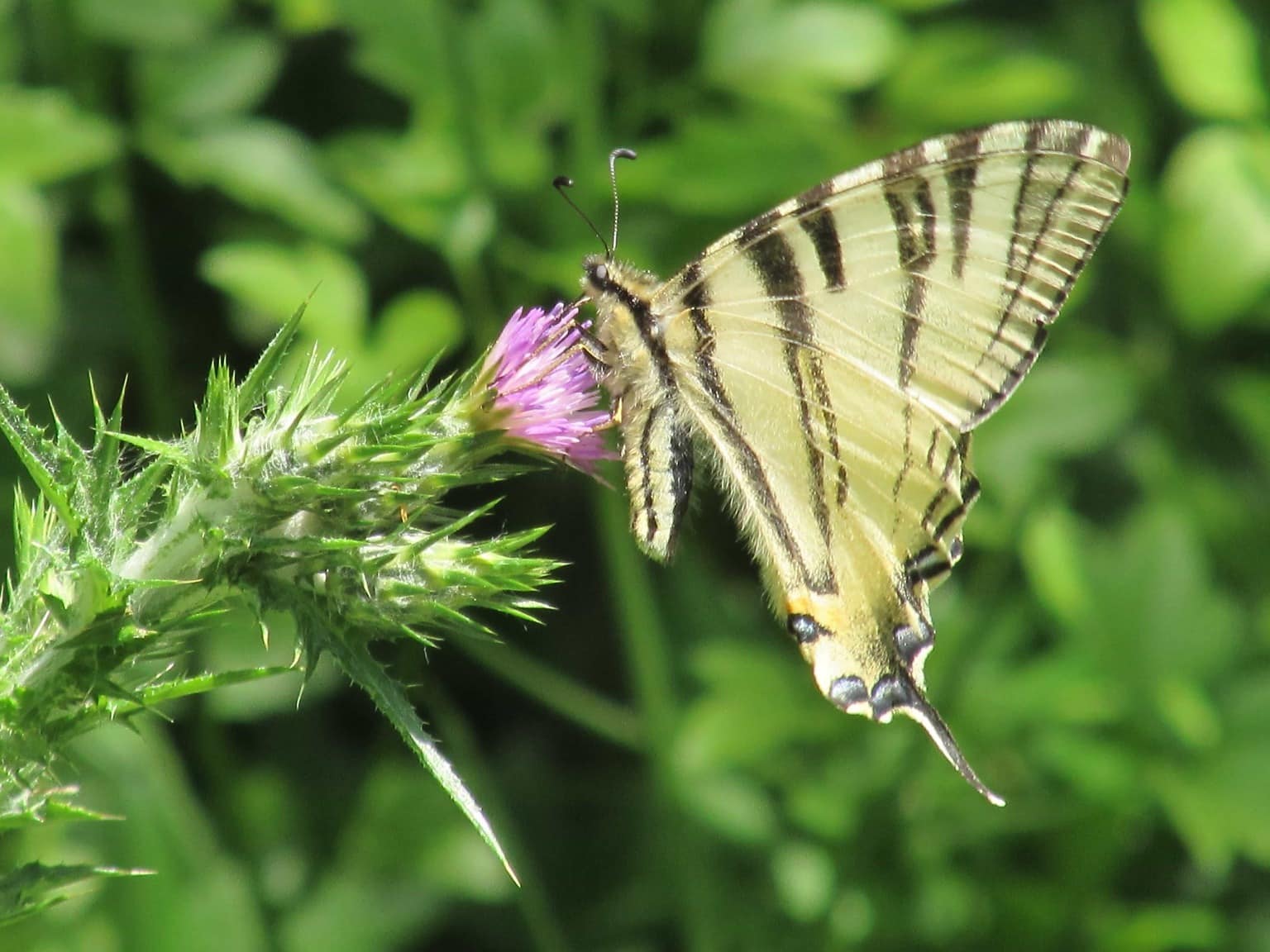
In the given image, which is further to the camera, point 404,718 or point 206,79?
point 206,79

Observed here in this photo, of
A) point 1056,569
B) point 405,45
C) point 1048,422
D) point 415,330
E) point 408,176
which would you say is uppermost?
point 405,45

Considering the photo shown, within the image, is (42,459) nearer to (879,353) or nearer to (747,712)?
(879,353)

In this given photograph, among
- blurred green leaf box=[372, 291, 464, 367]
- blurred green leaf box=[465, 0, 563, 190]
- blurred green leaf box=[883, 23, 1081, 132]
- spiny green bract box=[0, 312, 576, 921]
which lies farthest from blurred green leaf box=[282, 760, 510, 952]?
blurred green leaf box=[883, 23, 1081, 132]

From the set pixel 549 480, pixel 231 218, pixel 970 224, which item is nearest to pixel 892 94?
pixel 970 224

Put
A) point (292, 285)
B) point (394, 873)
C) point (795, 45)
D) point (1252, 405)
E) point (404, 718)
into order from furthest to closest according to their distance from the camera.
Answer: point (1252, 405)
point (394, 873)
point (795, 45)
point (292, 285)
point (404, 718)

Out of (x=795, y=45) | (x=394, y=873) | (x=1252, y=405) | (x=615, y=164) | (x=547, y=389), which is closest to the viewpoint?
(x=547, y=389)

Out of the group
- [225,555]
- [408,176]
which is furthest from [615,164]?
[225,555]

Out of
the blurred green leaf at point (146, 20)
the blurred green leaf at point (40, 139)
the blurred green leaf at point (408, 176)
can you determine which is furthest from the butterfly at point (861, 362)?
the blurred green leaf at point (146, 20)
